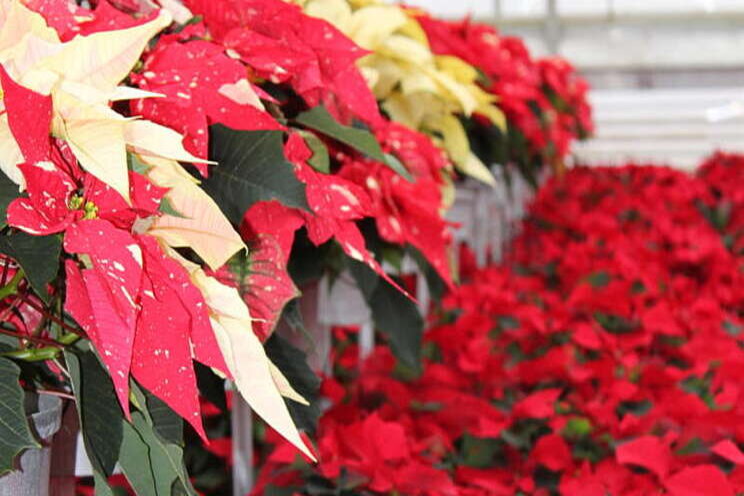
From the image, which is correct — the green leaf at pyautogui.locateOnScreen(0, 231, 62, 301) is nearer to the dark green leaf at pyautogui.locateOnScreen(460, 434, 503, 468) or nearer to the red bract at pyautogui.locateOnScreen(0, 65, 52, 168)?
the red bract at pyautogui.locateOnScreen(0, 65, 52, 168)

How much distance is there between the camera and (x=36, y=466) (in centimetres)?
44

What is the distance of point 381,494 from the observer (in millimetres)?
727

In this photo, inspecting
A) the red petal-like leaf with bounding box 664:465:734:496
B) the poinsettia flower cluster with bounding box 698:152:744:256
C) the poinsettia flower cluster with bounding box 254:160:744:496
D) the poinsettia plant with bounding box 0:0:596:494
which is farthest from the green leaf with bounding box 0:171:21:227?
the poinsettia flower cluster with bounding box 698:152:744:256

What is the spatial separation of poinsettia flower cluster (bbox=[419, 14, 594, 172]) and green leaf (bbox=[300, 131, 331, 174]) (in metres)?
0.57

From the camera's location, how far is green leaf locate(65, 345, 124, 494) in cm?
41

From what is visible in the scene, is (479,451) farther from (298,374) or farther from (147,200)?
(147,200)

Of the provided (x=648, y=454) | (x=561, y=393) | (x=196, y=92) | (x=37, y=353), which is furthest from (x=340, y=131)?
(x=561, y=393)

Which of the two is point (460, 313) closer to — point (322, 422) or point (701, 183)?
point (322, 422)

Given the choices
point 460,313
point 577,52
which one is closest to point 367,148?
point 460,313

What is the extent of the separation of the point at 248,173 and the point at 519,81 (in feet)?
3.52

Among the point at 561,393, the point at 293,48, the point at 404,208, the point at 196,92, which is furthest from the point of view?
the point at 561,393

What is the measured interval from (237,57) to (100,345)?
0.75 feet

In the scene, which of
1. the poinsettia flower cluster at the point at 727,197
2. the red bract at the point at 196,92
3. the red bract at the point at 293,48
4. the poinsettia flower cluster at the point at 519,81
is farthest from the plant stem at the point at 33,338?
the poinsettia flower cluster at the point at 727,197

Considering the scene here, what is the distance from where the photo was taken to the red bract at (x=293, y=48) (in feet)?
1.88
